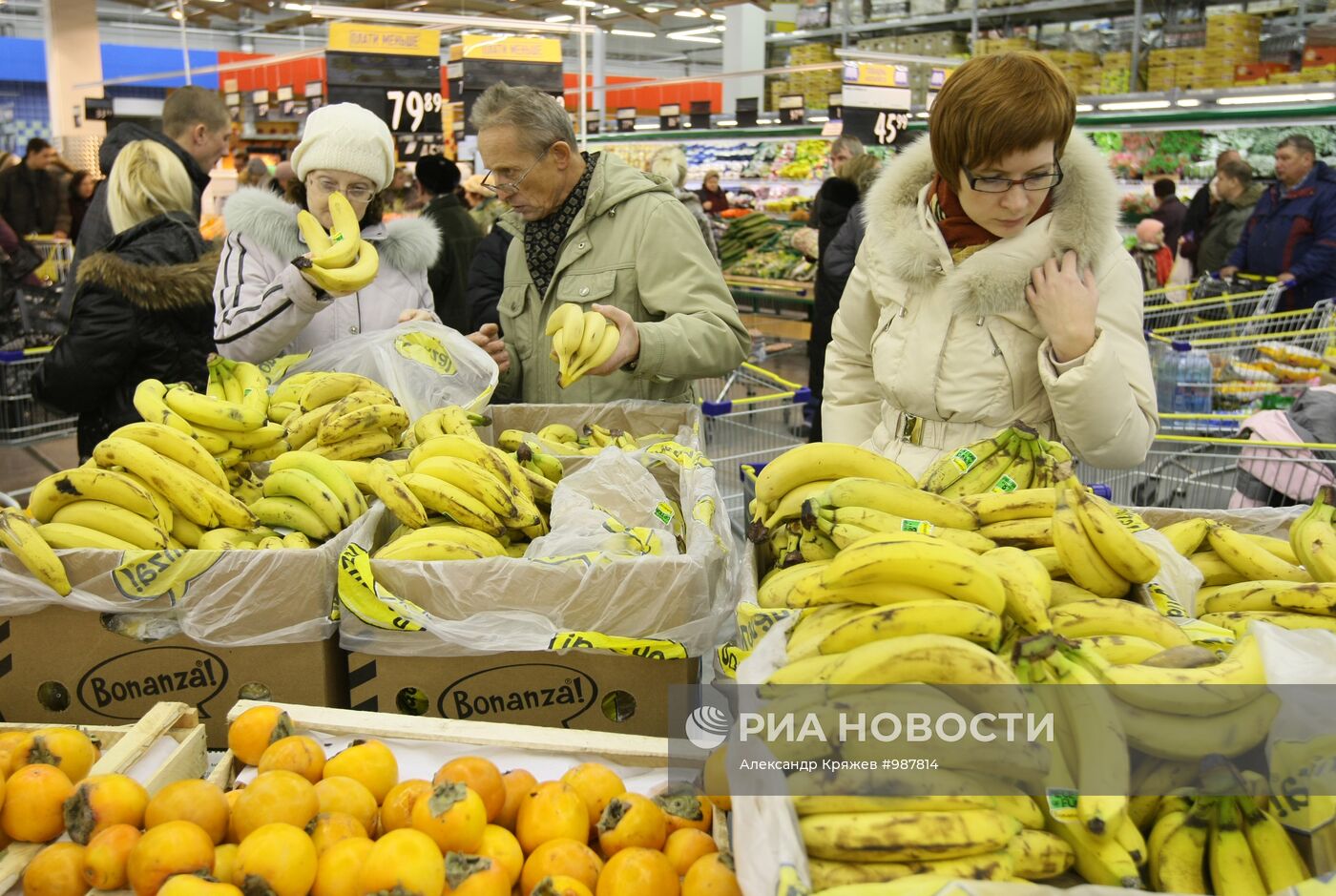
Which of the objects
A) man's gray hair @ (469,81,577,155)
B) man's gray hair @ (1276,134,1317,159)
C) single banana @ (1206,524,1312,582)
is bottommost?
single banana @ (1206,524,1312,582)

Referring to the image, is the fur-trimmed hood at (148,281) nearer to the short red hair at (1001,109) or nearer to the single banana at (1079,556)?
the short red hair at (1001,109)

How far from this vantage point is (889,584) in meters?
1.24

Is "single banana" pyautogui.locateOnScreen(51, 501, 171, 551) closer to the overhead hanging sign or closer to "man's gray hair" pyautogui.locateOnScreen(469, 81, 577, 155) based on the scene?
"man's gray hair" pyautogui.locateOnScreen(469, 81, 577, 155)

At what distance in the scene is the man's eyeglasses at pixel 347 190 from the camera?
9.87 ft

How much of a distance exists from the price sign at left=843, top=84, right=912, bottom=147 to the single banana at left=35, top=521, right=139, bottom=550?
26.7 feet

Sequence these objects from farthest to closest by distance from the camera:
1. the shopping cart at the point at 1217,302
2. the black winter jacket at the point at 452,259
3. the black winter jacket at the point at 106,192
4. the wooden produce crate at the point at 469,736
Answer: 1. the shopping cart at the point at 1217,302
2. the black winter jacket at the point at 452,259
3. the black winter jacket at the point at 106,192
4. the wooden produce crate at the point at 469,736

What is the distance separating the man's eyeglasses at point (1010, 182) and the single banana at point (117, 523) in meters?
1.57

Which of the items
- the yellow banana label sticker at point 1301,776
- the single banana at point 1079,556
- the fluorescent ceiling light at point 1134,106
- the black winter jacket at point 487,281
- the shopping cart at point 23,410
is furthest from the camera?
the fluorescent ceiling light at point 1134,106

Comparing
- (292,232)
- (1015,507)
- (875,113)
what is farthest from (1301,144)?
(1015,507)

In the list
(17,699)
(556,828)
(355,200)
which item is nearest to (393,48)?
(355,200)

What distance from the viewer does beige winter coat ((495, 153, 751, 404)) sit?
2.75 meters

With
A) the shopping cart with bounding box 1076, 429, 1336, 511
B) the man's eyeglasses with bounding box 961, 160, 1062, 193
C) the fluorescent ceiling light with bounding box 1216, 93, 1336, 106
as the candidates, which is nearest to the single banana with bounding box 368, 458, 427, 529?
the man's eyeglasses with bounding box 961, 160, 1062, 193

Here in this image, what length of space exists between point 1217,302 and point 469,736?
6432 mm

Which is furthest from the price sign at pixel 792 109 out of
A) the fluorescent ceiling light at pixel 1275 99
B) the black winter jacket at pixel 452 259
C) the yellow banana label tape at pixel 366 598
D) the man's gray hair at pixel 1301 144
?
the yellow banana label tape at pixel 366 598
